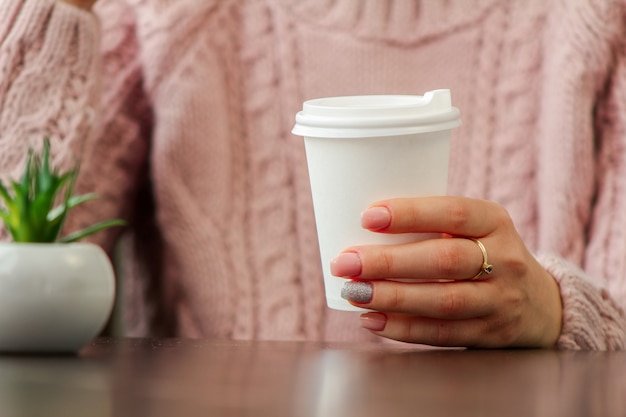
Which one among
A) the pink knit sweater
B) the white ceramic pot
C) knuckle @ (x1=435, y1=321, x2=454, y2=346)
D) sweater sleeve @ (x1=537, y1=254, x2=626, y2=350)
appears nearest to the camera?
the white ceramic pot

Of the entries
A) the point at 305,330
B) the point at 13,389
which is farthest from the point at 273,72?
the point at 13,389

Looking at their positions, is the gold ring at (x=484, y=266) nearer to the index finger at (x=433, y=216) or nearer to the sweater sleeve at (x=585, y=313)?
the index finger at (x=433, y=216)

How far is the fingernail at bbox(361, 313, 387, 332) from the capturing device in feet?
2.61

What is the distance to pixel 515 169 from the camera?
135 centimetres

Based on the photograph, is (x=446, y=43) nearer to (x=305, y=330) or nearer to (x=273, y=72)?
(x=273, y=72)

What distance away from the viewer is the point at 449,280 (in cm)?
82

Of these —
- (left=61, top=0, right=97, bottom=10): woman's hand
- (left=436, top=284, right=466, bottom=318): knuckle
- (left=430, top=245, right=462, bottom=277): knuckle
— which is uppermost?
(left=61, top=0, right=97, bottom=10): woman's hand

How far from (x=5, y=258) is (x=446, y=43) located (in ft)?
2.72

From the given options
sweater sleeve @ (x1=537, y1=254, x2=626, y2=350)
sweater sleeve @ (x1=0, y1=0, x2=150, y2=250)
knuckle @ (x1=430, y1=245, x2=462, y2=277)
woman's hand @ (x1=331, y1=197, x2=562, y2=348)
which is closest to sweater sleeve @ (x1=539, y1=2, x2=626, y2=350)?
sweater sleeve @ (x1=537, y1=254, x2=626, y2=350)

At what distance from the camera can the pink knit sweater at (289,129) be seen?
1.30m

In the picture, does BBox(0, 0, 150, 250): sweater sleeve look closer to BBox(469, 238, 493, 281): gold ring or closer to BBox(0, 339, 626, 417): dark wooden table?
BBox(0, 339, 626, 417): dark wooden table

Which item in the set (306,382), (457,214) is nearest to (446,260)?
(457,214)

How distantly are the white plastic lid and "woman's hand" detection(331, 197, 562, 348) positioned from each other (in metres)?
0.06

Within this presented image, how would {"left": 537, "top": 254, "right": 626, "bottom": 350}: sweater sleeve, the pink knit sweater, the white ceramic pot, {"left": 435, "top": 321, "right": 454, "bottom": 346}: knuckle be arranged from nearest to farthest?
the white ceramic pot, {"left": 435, "top": 321, "right": 454, "bottom": 346}: knuckle, {"left": 537, "top": 254, "right": 626, "bottom": 350}: sweater sleeve, the pink knit sweater
